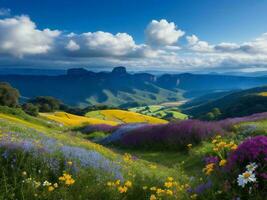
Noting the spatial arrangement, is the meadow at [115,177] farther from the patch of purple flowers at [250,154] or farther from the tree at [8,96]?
the tree at [8,96]

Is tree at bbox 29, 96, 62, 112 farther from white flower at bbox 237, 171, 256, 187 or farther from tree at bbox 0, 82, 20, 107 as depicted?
white flower at bbox 237, 171, 256, 187

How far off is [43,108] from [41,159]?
124249mm

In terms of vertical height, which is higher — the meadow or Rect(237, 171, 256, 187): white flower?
Rect(237, 171, 256, 187): white flower

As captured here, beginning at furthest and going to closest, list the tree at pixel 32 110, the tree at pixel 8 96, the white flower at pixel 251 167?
1. the tree at pixel 8 96
2. the tree at pixel 32 110
3. the white flower at pixel 251 167

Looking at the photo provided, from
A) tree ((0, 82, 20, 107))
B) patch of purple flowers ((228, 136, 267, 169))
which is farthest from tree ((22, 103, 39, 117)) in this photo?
patch of purple flowers ((228, 136, 267, 169))

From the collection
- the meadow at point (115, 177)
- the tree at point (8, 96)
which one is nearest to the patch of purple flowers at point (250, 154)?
the meadow at point (115, 177)

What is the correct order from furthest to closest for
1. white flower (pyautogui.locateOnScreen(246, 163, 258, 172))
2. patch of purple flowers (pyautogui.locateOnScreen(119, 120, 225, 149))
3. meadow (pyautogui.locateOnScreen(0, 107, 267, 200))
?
patch of purple flowers (pyautogui.locateOnScreen(119, 120, 225, 149)) → meadow (pyautogui.locateOnScreen(0, 107, 267, 200)) → white flower (pyautogui.locateOnScreen(246, 163, 258, 172))

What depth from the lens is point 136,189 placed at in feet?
26.3

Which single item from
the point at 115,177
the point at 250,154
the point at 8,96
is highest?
the point at 250,154

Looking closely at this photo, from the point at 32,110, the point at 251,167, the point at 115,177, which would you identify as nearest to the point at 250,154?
the point at 251,167

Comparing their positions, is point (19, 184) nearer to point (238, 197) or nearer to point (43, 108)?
point (238, 197)

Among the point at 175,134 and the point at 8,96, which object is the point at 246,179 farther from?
the point at 8,96

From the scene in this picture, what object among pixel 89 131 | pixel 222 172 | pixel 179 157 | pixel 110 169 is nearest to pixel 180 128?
pixel 179 157

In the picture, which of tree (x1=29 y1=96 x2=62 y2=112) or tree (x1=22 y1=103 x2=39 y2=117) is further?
tree (x1=29 y1=96 x2=62 y2=112)
